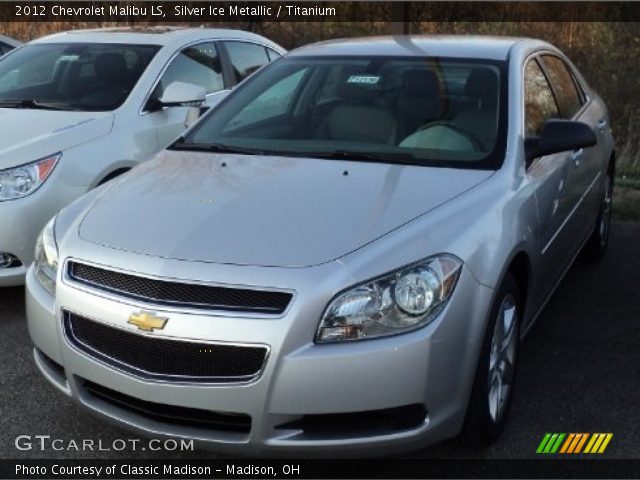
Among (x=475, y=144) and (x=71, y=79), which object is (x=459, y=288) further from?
(x=71, y=79)

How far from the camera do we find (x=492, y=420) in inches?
129

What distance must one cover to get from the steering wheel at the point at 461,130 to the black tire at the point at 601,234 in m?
2.00

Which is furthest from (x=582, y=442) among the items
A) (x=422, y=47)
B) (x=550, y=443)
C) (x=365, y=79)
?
(x=422, y=47)

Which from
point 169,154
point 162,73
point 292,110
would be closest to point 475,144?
point 292,110

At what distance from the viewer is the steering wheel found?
12.6ft

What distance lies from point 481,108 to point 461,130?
16cm

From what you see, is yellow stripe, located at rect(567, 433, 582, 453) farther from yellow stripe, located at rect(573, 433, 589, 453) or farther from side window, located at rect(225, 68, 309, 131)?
side window, located at rect(225, 68, 309, 131)

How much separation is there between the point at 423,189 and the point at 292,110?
1267mm

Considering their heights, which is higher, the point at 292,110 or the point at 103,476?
the point at 292,110

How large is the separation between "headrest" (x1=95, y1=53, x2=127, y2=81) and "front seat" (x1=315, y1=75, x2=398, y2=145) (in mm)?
2223

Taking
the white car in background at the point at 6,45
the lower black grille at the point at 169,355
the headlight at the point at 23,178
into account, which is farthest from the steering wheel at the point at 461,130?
the white car in background at the point at 6,45

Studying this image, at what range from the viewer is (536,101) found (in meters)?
4.32

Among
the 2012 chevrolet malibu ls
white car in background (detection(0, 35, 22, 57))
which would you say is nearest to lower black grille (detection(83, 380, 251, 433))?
the 2012 chevrolet malibu ls

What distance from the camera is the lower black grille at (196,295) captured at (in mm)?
2771
